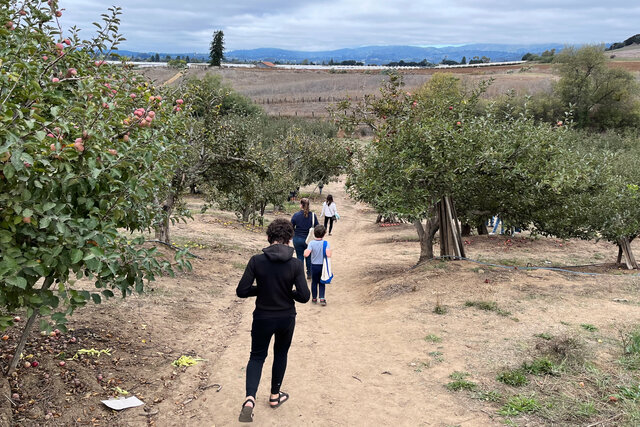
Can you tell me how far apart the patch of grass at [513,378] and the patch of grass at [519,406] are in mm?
399

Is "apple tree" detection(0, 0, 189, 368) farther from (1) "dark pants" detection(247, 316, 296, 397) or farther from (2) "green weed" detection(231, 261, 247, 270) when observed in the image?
(2) "green weed" detection(231, 261, 247, 270)

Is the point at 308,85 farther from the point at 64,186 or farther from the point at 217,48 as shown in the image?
the point at 64,186

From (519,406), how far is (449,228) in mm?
7243

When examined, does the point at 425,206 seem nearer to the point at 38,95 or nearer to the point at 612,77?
the point at 38,95

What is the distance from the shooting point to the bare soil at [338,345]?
5.29 meters

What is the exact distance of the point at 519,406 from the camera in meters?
5.19

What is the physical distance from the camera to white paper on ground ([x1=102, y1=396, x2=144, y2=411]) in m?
5.19

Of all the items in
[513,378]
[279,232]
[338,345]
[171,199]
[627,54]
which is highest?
[627,54]

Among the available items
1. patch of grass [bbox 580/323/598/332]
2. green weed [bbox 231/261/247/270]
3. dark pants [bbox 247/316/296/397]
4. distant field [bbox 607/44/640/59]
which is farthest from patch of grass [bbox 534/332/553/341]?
distant field [bbox 607/44/640/59]

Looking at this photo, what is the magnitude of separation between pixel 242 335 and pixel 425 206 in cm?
460

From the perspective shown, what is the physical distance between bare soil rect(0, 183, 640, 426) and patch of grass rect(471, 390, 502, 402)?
0.08 meters

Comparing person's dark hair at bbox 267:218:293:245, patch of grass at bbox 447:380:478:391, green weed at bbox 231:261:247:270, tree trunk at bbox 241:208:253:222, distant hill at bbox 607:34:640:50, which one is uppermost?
distant hill at bbox 607:34:640:50

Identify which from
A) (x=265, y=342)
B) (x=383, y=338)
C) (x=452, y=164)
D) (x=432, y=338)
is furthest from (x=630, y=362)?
(x=452, y=164)

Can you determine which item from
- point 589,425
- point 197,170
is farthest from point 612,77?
point 589,425
